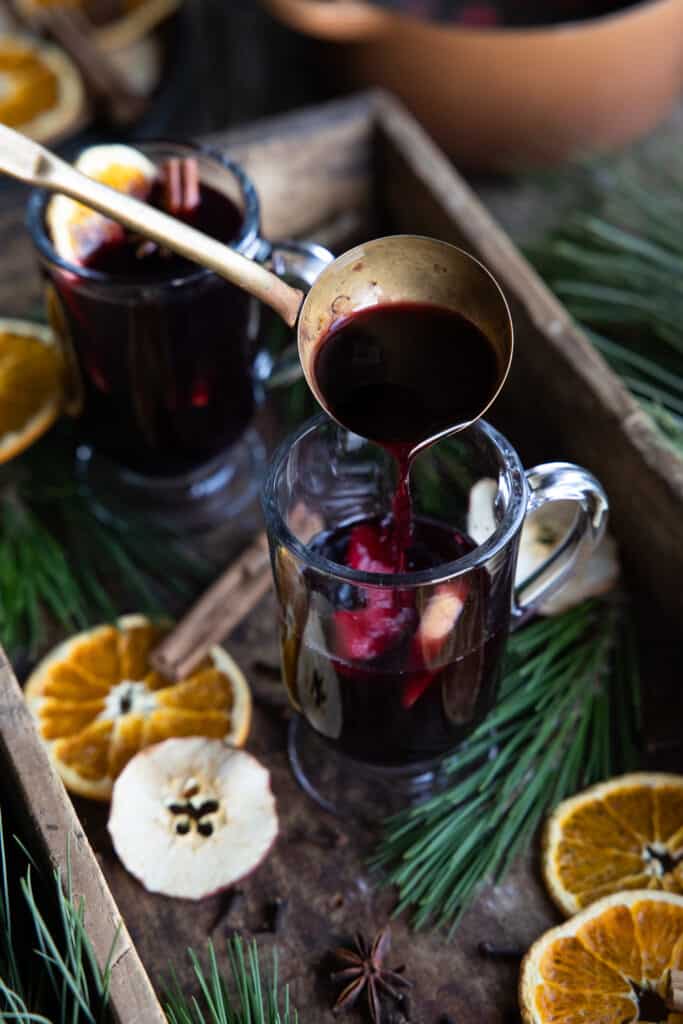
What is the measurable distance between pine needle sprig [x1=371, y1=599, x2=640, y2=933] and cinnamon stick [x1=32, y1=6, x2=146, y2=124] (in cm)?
88

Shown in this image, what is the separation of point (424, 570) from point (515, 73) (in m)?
0.82

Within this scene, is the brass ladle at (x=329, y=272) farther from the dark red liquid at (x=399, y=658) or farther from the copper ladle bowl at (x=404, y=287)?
the dark red liquid at (x=399, y=658)

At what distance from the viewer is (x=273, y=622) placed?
113 cm

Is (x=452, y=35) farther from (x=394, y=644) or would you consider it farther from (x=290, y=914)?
(x=290, y=914)

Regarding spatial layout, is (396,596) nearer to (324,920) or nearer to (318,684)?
(318,684)

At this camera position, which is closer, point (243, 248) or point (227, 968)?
point (227, 968)

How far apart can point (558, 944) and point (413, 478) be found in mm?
355

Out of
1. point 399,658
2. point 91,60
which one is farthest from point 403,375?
point 91,60

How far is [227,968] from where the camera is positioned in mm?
919

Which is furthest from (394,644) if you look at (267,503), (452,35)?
(452,35)

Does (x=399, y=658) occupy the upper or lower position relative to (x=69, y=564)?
upper

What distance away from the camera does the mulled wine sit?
1038mm

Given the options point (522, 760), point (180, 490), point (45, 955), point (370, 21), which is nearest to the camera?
point (45, 955)

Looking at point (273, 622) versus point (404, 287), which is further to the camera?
point (273, 622)
